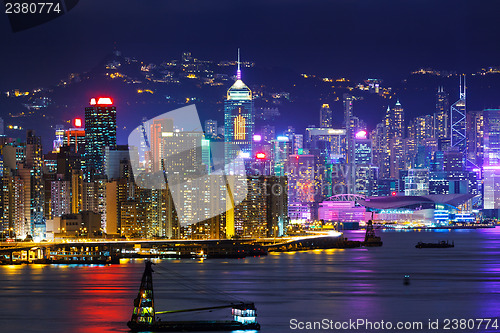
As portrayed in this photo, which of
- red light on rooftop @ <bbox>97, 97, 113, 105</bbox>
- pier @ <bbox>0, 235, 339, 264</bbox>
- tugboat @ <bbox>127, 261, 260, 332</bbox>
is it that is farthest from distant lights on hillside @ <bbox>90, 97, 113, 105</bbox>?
tugboat @ <bbox>127, 261, 260, 332</bbox>

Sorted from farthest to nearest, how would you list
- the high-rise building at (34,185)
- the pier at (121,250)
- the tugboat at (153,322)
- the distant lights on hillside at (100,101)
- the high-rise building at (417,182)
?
1. the high-rise building at (417,182)
2. the distant lights on hillside at (100,101)
3. the high-rise building at (34,185)
4. the pier at (121,250)
5. the tugboat at (153,322)

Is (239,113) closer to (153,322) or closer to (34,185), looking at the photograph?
(34,185)

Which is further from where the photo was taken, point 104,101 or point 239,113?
point 239,113

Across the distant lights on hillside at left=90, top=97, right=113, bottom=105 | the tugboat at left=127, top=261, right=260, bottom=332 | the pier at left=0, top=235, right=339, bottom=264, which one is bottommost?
the pier at left=0, top=235, right=339, bottom=264

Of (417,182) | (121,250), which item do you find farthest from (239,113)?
(121,250)

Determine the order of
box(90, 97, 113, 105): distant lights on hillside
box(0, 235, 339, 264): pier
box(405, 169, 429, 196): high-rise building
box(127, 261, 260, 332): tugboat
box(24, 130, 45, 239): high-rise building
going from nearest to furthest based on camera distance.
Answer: box(127, 261, 260, 332): tugboat
box(0, 235, 339, 264): pier
box(24, 130, 45, 239): high-rise building
box(90, 97, 113, 105): distant lights on hillside
box(405, 169, 429, 196): high-rise building

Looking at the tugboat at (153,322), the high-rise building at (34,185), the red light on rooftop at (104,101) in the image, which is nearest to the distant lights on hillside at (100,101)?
the red light on rooftop at (104,101)

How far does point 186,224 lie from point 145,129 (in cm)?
2998

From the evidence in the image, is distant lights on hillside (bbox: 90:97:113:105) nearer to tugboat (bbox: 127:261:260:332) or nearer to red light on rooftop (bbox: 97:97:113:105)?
red light on rooftop (bbox: 97:97:113:105)

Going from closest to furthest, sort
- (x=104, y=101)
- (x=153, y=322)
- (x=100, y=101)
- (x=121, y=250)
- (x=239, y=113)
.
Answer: (x=153, y=322) < (x=121, y=250) < (x=100, y=101) < (x=104, y=101) < (x=239, y=113)

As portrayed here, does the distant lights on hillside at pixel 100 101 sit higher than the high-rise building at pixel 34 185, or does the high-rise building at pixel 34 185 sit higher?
the distant lights on hillside at pixel 100 101

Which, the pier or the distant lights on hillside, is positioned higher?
the distant lights on hillside

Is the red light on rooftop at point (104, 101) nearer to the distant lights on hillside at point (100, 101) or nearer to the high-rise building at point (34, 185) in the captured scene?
the distant lights on hillside at point (100, 101)

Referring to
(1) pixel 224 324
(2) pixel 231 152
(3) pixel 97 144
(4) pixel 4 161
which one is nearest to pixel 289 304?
(1) pixel 224 324
